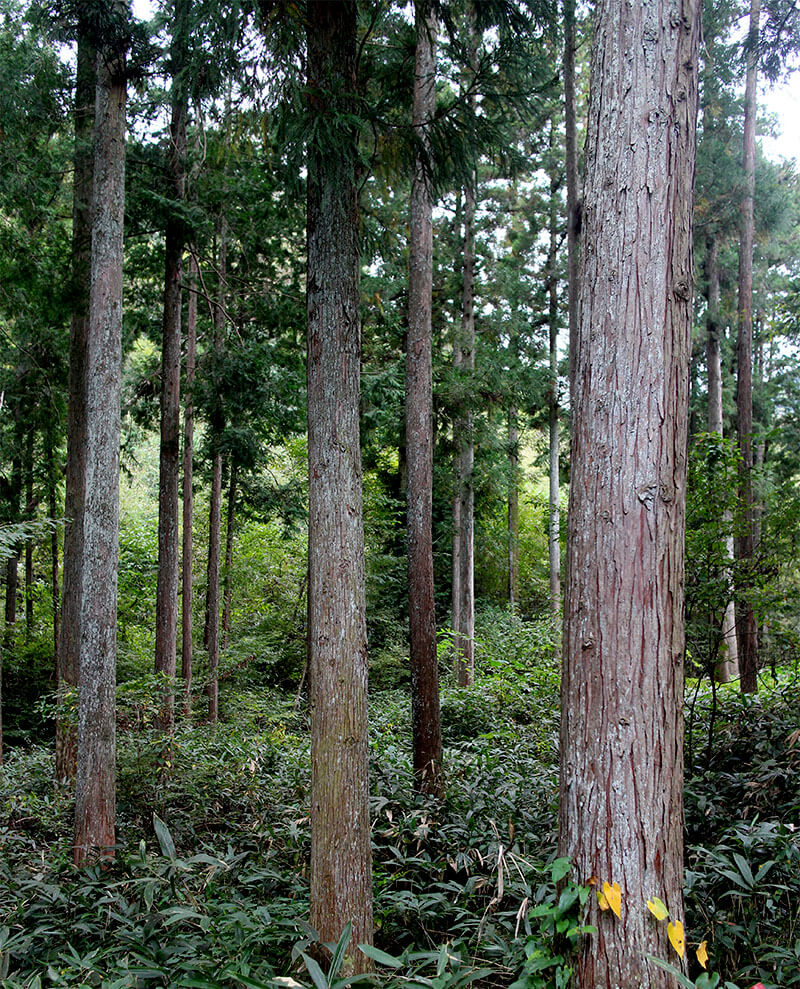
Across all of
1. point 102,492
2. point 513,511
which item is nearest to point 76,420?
point 102,492

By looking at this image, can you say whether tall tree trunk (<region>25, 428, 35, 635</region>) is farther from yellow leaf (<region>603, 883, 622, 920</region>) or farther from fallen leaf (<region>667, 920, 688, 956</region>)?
fallen leaf (<region>667, 920, 688, 956</region>)

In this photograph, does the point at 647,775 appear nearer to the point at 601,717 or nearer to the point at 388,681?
the point at 601,717

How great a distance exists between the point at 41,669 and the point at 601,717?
15.2m

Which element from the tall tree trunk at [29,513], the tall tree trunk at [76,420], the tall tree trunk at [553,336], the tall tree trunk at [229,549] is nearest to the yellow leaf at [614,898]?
the tall tree trunk at [76,420]

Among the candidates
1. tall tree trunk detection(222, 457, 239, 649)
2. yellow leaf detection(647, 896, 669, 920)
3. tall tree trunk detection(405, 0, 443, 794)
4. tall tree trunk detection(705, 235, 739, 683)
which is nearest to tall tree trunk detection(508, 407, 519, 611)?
tall tree trunk detection(705, 235, 739, 683)

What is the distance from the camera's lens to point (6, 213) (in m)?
8.07

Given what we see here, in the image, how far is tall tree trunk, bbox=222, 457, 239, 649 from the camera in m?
13.6

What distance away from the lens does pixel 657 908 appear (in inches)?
86.0

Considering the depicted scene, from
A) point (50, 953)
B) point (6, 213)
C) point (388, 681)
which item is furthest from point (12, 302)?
point (388, 681)

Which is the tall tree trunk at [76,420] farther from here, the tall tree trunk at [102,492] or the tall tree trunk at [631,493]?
the tall tree trunk at [631,493]

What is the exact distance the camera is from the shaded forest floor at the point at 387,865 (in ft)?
9.46

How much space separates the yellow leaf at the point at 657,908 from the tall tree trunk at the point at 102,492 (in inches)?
182

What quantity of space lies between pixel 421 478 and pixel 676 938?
507 centimetres

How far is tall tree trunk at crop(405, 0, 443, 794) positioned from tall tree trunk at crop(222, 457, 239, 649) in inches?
240
